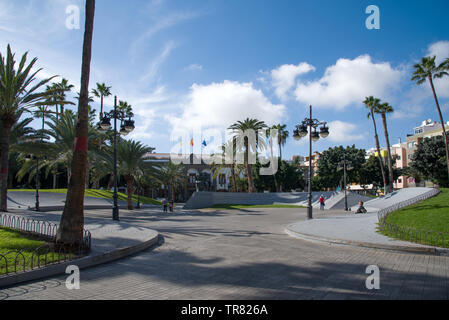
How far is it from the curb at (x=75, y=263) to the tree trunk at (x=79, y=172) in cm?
104

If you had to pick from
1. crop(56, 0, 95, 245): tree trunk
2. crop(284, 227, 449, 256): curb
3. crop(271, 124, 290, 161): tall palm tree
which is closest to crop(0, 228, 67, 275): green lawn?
crop(56, 0, 95, 245): tree trunk

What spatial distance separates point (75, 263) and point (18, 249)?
223 centimetres

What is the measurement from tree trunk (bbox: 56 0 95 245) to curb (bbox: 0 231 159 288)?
40.8 inches

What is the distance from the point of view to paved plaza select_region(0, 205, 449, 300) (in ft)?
17.7

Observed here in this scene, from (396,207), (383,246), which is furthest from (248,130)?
(383,246)

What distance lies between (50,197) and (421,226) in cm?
3524

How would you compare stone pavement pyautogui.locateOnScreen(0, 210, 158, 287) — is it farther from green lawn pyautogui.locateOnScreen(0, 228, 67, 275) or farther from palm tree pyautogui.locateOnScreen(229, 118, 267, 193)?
palm tree pyautogui.locateOnScreen(229, 118, 267, 193)

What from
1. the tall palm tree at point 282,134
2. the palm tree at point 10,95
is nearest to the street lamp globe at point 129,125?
the palm tree at point 10,95

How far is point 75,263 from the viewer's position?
736cm

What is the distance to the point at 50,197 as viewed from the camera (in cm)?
3334

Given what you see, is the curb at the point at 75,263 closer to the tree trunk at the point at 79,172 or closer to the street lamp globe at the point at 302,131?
the tree trunk at the point at 79,172

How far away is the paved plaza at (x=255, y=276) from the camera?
17.7 feet

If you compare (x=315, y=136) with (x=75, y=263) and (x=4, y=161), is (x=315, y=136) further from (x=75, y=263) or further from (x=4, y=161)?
(x=4, y=161)
